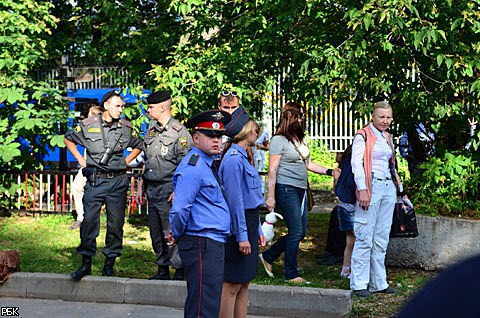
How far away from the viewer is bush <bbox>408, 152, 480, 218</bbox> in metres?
8.69

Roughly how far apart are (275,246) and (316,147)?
1297 centimetres

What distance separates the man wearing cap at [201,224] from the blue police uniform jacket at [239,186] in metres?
0.18

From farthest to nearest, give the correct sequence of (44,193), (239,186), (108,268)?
(44,193)
(108,268)
(239,186)

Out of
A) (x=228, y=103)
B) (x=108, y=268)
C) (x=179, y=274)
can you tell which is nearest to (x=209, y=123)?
(x=228, y=103)

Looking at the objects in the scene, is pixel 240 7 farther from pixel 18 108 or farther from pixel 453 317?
pixel 453 317

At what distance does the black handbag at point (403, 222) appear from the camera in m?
7.79

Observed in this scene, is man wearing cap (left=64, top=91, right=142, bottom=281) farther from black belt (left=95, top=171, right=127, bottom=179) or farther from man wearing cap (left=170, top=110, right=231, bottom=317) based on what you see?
man wearing cap (left=170, top=110, right=231, bottom=317)

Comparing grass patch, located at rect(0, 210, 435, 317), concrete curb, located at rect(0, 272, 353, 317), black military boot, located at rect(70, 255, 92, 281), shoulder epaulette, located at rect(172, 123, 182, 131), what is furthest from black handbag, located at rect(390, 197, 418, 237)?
black military boot, located at rect(70, 255, 92, 281)

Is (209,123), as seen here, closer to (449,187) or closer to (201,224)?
(201,224)

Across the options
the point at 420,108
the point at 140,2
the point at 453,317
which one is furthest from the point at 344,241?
the point at 453,317

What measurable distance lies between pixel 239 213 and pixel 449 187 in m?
3.96

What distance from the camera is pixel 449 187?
29.2 feet

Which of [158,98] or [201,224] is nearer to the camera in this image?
[201,224]

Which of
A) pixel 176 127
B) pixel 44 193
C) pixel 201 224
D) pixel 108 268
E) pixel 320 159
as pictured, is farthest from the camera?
pixel 320 159
